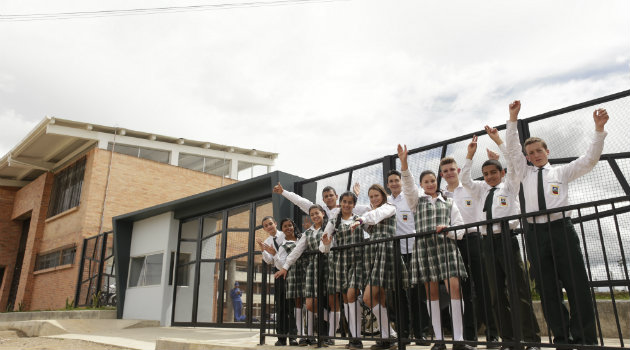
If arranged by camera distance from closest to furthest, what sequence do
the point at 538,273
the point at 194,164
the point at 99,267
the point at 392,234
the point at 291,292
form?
the point at 538,273, the point at 392,234, the point at 291,292, the point at 99,267, the point at 194,164

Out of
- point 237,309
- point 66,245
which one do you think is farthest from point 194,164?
point 237,309

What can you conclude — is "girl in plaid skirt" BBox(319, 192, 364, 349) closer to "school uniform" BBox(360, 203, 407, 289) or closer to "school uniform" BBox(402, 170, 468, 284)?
"school uniform" BBox(360, 203, 407, 289)

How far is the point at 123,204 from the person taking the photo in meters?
18.3

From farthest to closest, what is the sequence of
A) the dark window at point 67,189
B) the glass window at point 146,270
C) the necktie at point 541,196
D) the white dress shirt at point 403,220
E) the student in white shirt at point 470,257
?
the dark window at point 67,189 → the glass window at point 146,270 → the white dress shirt at point 403,220 → the student in white shirt at point 470,257 → the necktie at point 541,196

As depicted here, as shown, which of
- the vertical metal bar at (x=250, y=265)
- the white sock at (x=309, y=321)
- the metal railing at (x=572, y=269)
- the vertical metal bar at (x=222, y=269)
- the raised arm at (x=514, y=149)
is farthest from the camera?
the vertical metal bar at (x=222, y=269)

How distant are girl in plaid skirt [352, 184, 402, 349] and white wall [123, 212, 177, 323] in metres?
8.34

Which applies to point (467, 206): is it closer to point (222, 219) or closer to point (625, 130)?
point (625, 130)

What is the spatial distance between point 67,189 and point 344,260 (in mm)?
18554

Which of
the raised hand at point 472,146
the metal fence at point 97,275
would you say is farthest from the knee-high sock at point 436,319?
the metal fence at point 97,275

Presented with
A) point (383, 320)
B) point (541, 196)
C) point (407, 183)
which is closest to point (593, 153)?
point (541, 196)

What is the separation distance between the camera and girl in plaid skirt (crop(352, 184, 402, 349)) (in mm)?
4375

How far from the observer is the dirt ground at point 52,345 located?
26.2 feet

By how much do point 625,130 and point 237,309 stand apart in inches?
293

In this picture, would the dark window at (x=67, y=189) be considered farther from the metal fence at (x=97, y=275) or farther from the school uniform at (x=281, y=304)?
the school uniform at (x=281, y=304)
